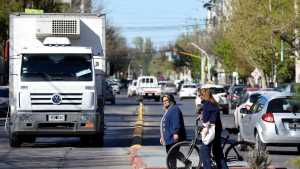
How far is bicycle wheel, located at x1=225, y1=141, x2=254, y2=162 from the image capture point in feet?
58.0

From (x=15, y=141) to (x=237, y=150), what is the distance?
847 cm

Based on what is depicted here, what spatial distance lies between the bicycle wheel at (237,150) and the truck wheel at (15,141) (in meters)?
7.99

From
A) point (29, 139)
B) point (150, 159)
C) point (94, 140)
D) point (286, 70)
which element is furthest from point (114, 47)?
point (150, 159)

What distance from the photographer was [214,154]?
1593cm

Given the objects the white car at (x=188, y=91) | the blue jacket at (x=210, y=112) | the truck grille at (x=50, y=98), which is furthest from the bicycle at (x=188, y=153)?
the white car at (x=188, y=91)

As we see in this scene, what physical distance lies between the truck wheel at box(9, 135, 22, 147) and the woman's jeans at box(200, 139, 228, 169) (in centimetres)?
957

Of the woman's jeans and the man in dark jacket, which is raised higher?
the man in dark jacket

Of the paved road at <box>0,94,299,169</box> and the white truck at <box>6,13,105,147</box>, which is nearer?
the paved road at <box>0,94,299,169</box>

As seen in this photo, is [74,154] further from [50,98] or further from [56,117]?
[50,98]

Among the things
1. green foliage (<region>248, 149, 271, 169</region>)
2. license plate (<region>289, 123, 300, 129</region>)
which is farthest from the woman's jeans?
license plate (<region>289, 123, 300, 129</region>)

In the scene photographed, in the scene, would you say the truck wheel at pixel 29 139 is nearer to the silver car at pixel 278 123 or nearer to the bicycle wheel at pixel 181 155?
the silver car at pixel 278 123

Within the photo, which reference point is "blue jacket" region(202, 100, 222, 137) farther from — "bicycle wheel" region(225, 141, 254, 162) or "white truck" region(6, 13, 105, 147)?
"white truck" region(6, 13, 105, 147)

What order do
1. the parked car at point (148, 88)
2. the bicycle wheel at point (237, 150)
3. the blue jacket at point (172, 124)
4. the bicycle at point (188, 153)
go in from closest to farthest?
the bicycle at point (188, 153) < the blue jacket at point (172, 124) < the bicycle wheel at point (237, 150) < the parked car at point (148, 88)

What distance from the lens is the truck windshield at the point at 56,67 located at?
2341cm
